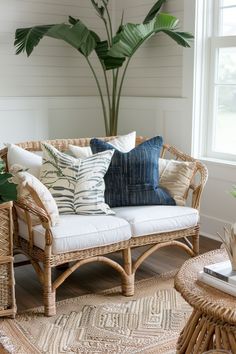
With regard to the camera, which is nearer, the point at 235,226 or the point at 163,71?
the point at 235,226

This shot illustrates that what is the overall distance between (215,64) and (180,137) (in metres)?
0.65

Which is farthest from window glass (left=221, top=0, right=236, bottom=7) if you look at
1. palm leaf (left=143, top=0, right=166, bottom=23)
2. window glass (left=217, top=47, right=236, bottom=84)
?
palm leaf (left=143, top=0, right=166, bottom=23)

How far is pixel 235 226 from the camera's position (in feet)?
6.66

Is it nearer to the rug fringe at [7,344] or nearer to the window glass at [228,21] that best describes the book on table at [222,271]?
the rug fringe at [7,344]

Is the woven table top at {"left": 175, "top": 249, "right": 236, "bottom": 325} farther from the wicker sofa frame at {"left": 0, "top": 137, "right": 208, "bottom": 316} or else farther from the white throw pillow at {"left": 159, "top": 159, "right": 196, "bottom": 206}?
the white throw pillow at {"left": 159, "top": 159, "right": 196, "bottom": 206}

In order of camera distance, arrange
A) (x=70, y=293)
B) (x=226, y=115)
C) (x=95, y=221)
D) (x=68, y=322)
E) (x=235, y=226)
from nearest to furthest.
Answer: (x=235, y=226), (x=68, y=322), (x=95, y=221), (x=70, y=293), (x=226, y=115)

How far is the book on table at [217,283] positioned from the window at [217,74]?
81.4 inches

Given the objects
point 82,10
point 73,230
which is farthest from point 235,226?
point 82,10

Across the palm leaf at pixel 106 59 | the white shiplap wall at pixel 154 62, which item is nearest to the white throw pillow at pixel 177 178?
the white shiplap wall at pixel 154 62

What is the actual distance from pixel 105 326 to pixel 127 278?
0.41m

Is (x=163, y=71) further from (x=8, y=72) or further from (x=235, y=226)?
(x=235, y=226)

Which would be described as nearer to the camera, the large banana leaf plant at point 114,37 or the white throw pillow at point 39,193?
the white throw pillow at point 39,193

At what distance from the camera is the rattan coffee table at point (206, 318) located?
5.89ft

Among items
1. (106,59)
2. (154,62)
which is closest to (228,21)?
(154,62)
